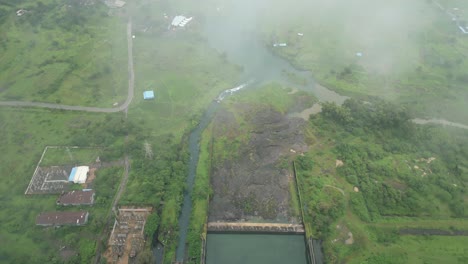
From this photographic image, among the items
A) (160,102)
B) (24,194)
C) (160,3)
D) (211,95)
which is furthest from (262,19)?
(24,194)

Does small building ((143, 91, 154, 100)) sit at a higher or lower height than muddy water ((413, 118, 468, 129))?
higher

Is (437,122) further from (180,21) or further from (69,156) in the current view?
(69,156)

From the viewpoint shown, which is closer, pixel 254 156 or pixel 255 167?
pixel 255 167

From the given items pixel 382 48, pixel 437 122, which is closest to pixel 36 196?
pixel 437 122

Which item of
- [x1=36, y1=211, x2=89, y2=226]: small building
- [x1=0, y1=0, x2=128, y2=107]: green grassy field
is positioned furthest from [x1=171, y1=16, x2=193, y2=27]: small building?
[x1=36, y1=211, x2=89, y2=226]: small building

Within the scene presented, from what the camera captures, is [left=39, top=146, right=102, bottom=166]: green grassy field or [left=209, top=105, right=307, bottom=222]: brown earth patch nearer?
[left=209, top=105, right=307, bottom=222]: brown earth patch

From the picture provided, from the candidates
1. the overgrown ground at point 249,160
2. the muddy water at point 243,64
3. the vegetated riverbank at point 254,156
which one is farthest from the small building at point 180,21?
the vegetated riverbank at point 254,156

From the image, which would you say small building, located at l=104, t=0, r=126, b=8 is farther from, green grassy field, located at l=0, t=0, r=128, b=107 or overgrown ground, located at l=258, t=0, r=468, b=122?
overgrown ground, located at l=258, t=0, r=468, b=122
